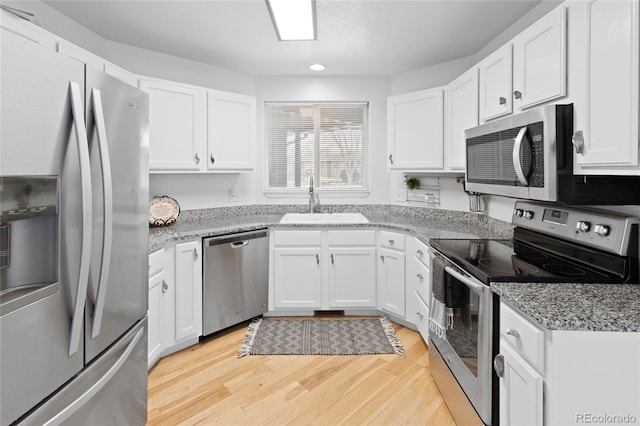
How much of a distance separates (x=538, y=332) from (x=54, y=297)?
4.79 ft

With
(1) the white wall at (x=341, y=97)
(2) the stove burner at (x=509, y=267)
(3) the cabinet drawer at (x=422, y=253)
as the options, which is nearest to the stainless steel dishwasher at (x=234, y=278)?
(1) the white wall at (x=341, y=97)

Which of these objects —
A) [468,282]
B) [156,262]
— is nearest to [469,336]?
[468,282]

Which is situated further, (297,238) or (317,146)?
(317,146)

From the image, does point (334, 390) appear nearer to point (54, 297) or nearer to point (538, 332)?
point (538, 332)

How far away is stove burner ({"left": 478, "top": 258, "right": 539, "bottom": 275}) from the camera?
4.98 ft

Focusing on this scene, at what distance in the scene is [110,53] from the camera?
2.90m

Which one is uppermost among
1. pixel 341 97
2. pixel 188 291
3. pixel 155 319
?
pixel 341 97

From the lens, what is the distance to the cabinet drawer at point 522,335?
114 cm

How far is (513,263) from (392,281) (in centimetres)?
147

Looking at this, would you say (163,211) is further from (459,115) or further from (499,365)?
(499,365)

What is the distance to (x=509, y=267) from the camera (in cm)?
162

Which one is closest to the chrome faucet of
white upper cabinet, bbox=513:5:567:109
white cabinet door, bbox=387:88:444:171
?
white cabinet door, bbox=387:88:444:171

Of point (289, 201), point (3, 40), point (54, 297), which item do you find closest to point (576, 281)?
point (54, 297)

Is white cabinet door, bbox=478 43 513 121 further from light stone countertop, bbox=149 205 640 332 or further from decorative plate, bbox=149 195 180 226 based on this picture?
decorative plate, bbox=149 195 180 226
